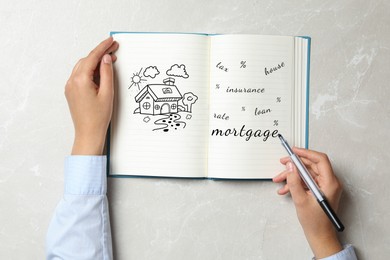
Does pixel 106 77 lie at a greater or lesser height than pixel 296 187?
greater

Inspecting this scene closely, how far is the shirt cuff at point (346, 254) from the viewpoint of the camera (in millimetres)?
731

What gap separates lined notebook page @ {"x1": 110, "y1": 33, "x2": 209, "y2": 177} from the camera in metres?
0.79

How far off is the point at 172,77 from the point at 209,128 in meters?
0.11

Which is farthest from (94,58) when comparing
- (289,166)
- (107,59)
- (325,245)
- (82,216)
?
(325,245)

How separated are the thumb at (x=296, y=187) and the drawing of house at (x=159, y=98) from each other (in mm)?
231

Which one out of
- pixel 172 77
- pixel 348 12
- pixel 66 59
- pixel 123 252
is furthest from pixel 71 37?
pixel 348 12

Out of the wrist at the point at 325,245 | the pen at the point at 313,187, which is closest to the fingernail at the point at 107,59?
the pen at the point at 313,187

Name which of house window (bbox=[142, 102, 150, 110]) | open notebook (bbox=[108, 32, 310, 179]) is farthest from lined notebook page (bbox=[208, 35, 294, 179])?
house window (bbox=[142, 102, 150, 110])

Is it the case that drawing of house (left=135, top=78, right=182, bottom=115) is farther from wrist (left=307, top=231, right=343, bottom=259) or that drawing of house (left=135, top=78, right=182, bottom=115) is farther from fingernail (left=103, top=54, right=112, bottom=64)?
wrist (left=307, top=231, right=343, bottom=259)

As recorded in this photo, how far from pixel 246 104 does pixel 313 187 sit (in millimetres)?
187

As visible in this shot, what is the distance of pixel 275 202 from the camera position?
82cm

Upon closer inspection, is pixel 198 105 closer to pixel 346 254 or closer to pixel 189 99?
pixel 189 99

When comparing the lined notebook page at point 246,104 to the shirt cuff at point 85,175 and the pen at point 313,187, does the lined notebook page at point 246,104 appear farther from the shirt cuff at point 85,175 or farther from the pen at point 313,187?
the shirt cuff at point 85,175

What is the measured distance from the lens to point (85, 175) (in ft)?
2.47
